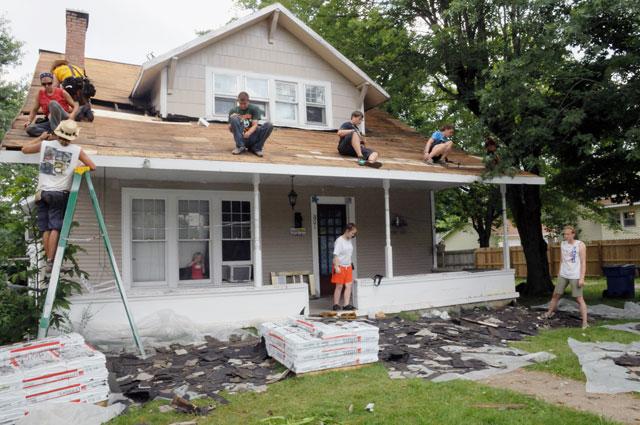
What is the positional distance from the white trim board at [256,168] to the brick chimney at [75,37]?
5414 millimetres

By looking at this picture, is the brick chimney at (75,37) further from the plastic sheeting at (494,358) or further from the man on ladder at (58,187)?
the plastic sheeting at (494,358)

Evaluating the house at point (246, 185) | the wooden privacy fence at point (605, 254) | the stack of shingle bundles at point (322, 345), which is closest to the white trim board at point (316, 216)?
the house at point (246, 185)

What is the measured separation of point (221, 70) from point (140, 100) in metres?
2.19

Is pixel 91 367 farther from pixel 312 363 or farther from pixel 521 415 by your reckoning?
pixel 521 415

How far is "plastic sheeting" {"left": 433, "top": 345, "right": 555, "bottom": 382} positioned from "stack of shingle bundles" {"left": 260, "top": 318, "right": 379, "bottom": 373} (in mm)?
997

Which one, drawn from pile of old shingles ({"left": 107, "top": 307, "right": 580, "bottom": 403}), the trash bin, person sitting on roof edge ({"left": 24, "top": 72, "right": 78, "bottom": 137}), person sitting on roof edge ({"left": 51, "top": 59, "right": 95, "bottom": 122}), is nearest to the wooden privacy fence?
the trash bin

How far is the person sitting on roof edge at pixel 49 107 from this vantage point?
292 inches

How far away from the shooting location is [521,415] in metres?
4.31

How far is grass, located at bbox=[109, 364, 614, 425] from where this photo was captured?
14.0ft

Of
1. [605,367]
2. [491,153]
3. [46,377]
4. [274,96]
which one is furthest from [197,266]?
[605,367]

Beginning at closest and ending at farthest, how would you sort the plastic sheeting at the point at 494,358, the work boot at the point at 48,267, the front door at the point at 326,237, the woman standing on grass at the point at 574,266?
the plastic sheeting at the point at 494,358, the work boot at the point at 48,267, the woman standing on grass at the point at 574,266, the front door at the point at 326,237

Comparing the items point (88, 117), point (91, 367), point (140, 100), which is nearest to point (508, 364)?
point (91, 367)

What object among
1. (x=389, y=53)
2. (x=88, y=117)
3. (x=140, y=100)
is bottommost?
(x=88, y=117)

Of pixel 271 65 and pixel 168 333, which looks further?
pixel 271 65
